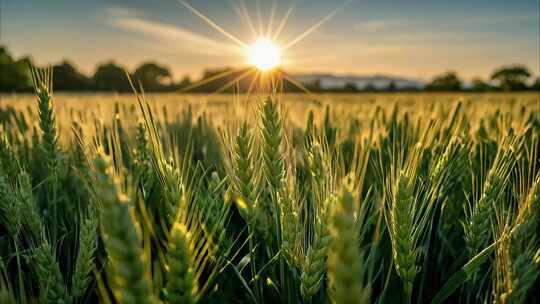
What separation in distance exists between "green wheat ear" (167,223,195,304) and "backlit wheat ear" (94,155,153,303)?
0.30 ft

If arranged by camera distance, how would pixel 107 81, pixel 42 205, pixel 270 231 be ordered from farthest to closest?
1. pixel 107 81
2. pixel 42 205
3. pixel 270 231

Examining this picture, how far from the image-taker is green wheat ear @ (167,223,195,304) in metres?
0.50

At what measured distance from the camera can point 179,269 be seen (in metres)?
0.51

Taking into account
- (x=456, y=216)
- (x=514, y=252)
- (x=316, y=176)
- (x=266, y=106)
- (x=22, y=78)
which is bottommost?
(x=456, y=216)

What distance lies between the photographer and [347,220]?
0.38 m

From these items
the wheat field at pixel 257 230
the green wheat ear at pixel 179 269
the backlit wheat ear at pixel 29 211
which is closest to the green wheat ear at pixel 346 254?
the wheat field at pixel 257 230

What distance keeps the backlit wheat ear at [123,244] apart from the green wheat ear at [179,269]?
93mm

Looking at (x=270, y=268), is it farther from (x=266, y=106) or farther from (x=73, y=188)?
(x=73, y=188)

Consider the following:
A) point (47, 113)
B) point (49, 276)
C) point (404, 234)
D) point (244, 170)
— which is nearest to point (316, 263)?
point (404, 234)

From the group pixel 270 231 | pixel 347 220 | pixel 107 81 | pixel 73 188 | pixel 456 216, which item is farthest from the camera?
pixel 107 81

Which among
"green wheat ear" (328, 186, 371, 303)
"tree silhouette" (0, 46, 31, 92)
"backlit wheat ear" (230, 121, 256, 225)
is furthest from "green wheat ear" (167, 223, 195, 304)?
"tree silhouette" (0, 46, 31, 92)

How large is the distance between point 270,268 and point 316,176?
10.8 inches

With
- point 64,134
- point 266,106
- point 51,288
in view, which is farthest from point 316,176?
point 64,134

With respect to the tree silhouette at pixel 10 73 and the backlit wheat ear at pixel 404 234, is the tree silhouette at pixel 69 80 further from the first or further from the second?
the backlit wheat ear at pixel 404 234
